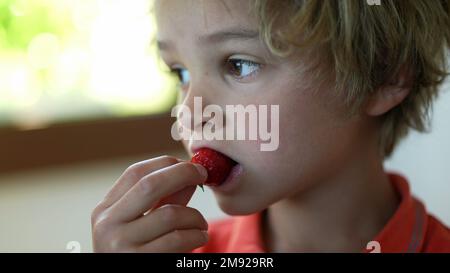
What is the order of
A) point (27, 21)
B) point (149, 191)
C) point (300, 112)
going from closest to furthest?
1. point (149, 191)
2. point (300, 112)
3. point (27, 21)

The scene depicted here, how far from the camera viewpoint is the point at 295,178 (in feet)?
2.72

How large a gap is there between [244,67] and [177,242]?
238mm

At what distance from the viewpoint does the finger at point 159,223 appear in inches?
27.6

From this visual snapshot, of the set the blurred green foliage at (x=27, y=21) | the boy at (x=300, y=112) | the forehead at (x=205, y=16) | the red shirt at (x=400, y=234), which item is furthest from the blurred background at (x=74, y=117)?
the forehead at (x=205, y=16)

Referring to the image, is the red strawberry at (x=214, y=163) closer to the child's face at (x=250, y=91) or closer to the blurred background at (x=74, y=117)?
the child's face at (x=250, y=91)

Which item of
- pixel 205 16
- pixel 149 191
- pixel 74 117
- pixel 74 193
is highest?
pixel 205 16

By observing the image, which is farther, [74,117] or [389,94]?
[74,117]

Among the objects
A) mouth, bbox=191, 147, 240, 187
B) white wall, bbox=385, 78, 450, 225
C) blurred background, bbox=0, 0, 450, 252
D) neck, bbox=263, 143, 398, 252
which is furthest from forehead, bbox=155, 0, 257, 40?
white wall, bbox=385, 78, 450, 225

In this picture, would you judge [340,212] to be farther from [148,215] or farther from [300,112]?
[148,215]

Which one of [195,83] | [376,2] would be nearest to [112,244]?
[195,83]

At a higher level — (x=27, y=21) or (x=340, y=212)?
(x=27, y=21)

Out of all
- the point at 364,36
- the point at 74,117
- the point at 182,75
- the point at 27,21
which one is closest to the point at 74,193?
the point at 74,117

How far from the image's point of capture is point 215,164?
79 cm
